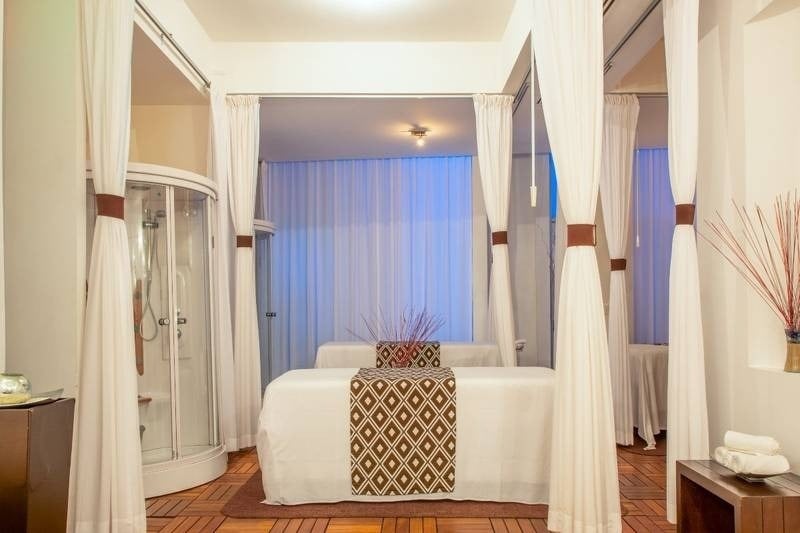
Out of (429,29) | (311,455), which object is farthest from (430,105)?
(311,455)

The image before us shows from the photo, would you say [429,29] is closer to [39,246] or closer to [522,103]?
[522,103]

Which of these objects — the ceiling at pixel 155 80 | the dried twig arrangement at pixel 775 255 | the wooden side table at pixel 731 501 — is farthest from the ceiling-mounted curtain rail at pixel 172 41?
the wooden side table at pixel 731 501

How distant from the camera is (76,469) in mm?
2484

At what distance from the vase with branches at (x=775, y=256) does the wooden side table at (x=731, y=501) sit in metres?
0.48

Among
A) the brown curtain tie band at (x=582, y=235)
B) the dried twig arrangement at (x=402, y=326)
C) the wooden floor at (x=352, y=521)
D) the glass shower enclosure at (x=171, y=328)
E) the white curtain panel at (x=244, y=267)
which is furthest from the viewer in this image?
the dried twig arrangement at (x=402, y=326)

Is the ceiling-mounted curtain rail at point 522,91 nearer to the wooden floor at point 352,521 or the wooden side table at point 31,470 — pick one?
the wooden floor at point 352,521

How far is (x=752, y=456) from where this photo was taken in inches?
76.8

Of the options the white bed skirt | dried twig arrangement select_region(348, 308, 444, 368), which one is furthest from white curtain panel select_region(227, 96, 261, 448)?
dried twig arrangement select_region(348, 308, 444, 368)

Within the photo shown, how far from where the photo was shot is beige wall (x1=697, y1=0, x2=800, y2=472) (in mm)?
2293

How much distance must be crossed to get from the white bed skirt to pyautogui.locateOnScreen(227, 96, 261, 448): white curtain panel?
4.08 feet

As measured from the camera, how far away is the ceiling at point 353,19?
388 cm

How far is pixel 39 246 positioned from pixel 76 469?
1.00m

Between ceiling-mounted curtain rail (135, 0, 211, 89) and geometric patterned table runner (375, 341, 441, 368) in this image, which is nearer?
ceiling-mounted curtain rail (135, 0, 211, 89)

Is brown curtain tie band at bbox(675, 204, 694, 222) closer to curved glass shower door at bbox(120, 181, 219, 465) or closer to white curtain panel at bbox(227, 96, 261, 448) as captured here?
curved glass shower door at bbox(120, 181, 219, 465)
